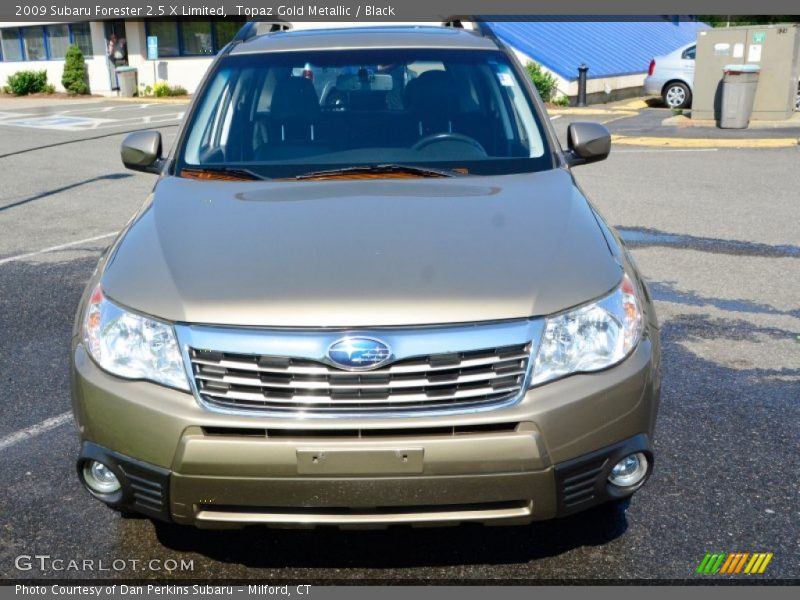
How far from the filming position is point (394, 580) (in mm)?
3238

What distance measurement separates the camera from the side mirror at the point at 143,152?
448 cm

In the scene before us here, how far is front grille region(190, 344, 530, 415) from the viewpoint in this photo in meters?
2.75

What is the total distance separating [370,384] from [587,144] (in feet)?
7.52

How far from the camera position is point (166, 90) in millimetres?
33938

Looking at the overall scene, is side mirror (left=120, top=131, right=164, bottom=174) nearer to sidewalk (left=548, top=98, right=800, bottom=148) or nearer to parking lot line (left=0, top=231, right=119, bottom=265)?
parking lot line (left=0, top=231, right=119, bottom=265)

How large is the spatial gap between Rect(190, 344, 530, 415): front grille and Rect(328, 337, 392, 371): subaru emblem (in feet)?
0.07

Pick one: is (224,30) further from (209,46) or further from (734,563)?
(734,563)

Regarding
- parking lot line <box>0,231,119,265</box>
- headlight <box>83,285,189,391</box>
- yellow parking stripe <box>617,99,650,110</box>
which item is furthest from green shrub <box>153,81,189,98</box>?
headlight <box>83,285,189,391</box>

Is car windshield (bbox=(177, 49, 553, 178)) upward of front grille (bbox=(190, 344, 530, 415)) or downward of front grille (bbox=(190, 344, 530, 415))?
upward

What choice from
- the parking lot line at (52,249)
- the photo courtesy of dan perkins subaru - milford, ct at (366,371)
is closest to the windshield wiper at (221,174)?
the photo courtesy of dan perkins subaru - milford, ct at (366,371)

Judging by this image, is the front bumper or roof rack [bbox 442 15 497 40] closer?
the front bumper

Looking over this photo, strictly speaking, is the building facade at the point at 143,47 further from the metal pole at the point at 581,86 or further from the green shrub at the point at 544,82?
the metal pole at the point at 581,86

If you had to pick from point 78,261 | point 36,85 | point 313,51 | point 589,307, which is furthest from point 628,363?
point 36,85

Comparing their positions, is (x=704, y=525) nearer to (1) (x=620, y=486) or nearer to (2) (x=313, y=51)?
(1) (x=620, y=486)
